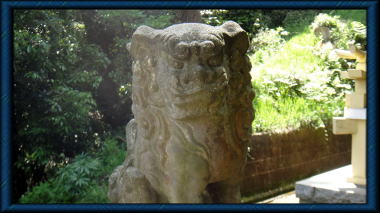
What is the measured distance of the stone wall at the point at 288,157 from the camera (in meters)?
4.09

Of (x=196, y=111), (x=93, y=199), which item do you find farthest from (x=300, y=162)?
(x=196, y=111)

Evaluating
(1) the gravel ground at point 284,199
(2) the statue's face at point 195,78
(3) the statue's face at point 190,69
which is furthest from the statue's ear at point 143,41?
(1) the gravel ground at point 284,199

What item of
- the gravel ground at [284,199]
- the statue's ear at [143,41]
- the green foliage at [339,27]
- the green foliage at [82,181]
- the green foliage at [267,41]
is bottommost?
the gravel ground at [284,199]

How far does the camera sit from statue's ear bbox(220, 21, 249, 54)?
1994 millimetres

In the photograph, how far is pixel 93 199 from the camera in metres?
3.76

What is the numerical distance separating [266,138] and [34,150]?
6.66ft

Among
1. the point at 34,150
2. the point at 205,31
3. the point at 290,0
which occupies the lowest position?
the point at 34,150

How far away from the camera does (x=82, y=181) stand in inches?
152

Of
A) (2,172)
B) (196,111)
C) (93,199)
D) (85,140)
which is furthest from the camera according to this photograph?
(85,140)

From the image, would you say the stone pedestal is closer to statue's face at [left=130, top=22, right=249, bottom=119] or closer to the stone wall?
the stone wall

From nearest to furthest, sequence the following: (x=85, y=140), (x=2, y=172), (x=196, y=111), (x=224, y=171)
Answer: (x=196, y=111)
(x=224, y=171)
(x=2, y=172)
(x=85, y=140)

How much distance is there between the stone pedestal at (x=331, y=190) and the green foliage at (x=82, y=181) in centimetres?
155

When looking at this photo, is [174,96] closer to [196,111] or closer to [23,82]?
[196,111]

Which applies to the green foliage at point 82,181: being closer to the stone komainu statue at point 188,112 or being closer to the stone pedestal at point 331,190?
the stone pedestal at point 331,190
